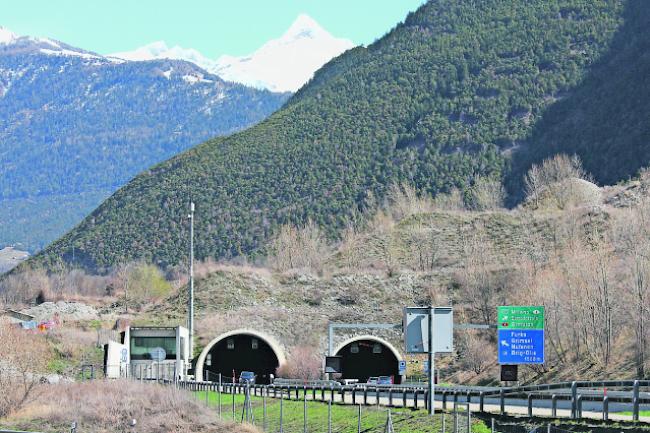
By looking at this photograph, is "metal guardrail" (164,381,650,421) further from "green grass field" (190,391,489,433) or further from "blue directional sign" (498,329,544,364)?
"blue directional sign" (498,329,544,364)

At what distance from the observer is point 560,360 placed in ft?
249

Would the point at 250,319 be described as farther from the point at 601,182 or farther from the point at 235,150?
the point at 235,150

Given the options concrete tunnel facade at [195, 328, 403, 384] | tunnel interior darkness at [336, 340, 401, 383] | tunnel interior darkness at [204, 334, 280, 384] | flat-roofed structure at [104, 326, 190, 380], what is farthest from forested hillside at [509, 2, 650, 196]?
flat-roofed structure at [104, 326, 190, 380]

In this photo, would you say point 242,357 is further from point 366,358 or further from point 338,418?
point 338,418

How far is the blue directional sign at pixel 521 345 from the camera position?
2094 inches

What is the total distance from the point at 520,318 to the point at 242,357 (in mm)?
38177

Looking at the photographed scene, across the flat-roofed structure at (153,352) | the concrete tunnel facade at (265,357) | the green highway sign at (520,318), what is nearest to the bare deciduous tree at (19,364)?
the flat-roofed structure at (153,352)

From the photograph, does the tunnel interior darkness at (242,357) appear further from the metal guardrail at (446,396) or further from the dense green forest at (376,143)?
the dense green forest at (376,143)

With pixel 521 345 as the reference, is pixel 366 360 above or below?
below

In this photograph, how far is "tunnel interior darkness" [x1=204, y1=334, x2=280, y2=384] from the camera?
88250 mm

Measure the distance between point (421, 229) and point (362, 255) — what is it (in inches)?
255

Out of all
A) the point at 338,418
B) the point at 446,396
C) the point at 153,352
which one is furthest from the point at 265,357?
the point at 446,396

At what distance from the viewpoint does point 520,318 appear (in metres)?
53.6

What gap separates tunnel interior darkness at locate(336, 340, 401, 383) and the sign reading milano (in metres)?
32.4
